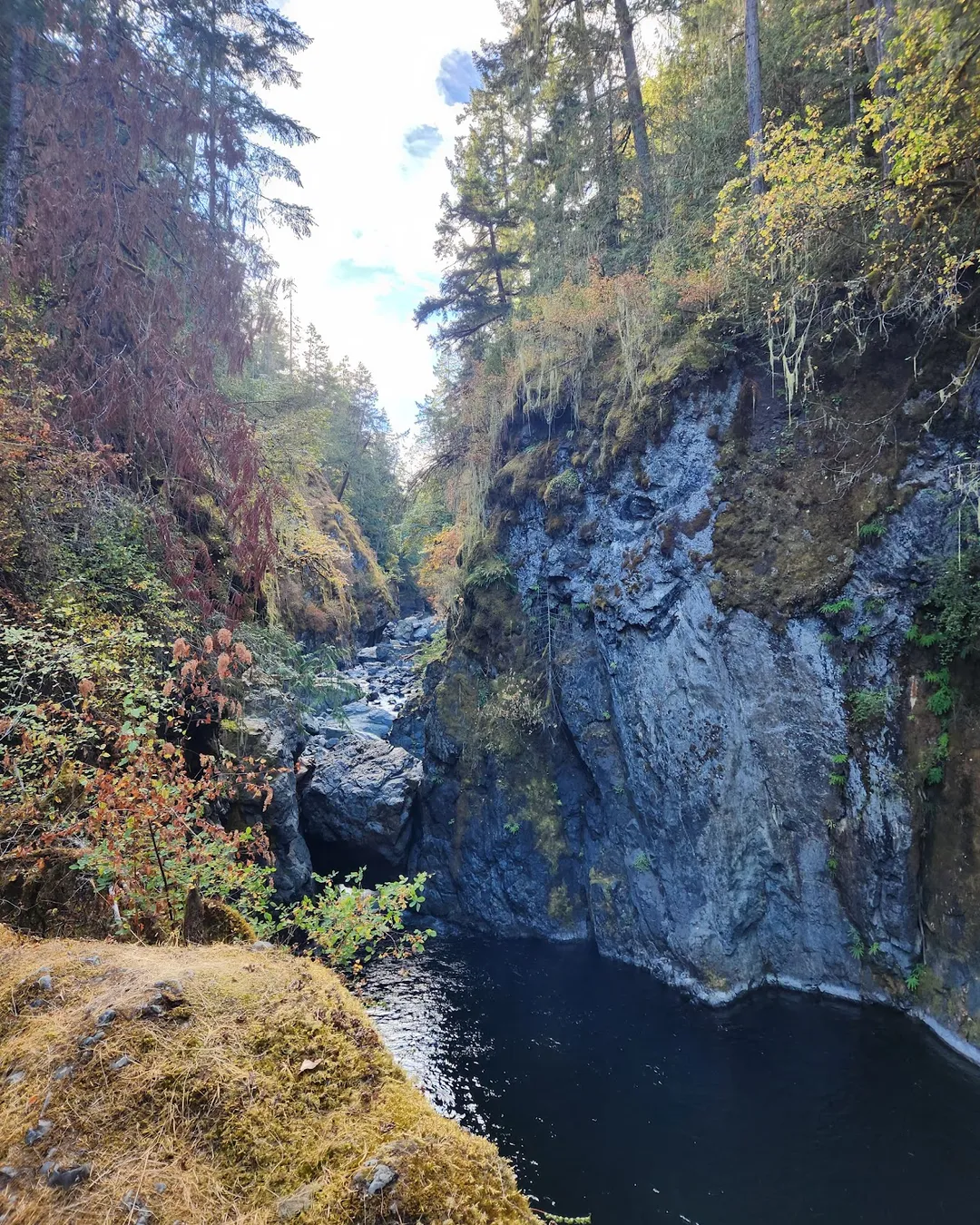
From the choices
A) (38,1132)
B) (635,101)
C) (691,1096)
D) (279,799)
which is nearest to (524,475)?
(279,799)

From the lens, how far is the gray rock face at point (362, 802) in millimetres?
14531

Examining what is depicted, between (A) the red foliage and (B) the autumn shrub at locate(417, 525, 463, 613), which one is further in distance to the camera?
(B) the autumn shrub at locate(417, 525, 463, 613)

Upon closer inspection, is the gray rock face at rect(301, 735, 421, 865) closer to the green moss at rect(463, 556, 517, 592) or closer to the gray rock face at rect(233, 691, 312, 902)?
the gray rock face at rect(233, 691, 312, 902)

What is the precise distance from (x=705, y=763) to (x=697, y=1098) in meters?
4.89

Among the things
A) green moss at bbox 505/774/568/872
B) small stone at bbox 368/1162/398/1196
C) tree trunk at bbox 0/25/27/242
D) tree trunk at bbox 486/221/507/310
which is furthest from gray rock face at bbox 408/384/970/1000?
tree trunk at bbox 486/221/507/310

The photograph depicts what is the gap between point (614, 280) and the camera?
13.3 m

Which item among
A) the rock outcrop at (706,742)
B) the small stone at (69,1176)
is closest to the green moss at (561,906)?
the rock outcrop at (706,742)

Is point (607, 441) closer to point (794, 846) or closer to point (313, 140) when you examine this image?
point (794, 846)

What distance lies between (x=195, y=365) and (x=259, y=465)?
1.87 meters

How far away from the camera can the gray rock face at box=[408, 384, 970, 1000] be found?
8.96 m

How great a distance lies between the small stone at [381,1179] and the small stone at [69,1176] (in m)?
1.06

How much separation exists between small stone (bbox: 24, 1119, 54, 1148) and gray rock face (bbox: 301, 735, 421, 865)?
12788 mm

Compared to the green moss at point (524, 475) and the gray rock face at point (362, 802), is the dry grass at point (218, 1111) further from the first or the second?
the green moss at point (524, 475)

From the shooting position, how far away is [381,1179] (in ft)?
5.92
